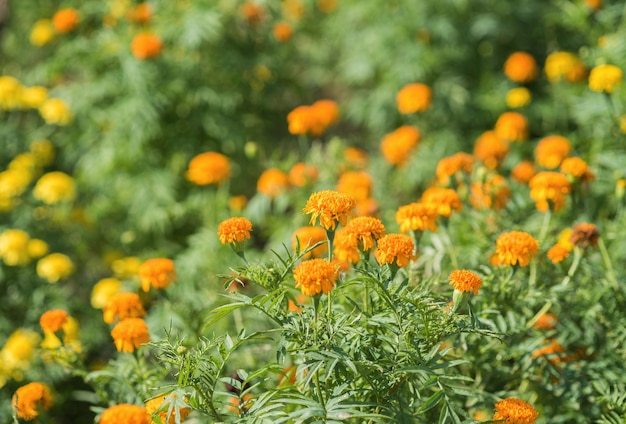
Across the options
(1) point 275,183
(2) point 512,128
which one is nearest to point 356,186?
(1) point 275,183

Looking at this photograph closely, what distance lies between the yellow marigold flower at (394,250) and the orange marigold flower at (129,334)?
794 mm

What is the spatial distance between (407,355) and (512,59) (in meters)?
2.91

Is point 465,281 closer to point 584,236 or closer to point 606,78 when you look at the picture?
point 584,236

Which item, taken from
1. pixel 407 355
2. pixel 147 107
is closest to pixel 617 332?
pixel 407 355

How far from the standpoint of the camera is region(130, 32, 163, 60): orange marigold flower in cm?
362

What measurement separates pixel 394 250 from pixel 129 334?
34.2 inches

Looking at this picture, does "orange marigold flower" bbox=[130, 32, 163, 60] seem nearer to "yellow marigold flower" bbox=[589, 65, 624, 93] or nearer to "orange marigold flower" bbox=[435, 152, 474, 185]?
"orange marigold flower" bbox=[435, 152, 474, 185]

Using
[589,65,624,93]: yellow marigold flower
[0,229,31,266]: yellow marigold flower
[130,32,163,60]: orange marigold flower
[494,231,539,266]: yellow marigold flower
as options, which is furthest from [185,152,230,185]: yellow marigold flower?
[589,65,624,93]: yellow marigold flower

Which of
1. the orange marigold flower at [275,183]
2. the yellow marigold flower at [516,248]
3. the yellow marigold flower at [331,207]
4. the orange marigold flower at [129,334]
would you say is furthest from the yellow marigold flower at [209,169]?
the yellow marigold flower at [516,248]

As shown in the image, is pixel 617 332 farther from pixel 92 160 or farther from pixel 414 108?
pixel 92 160

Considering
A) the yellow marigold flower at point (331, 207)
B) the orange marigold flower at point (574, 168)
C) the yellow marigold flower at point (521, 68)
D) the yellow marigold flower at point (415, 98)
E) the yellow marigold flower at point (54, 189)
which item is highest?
the yellow marigold flower at point (331, 207)

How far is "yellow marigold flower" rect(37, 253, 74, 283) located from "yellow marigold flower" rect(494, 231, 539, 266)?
2.16m

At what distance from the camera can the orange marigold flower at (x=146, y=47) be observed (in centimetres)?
362

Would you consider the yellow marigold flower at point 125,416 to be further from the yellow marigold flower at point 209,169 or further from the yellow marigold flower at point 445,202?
the yellow marigold flower at point 209,169
